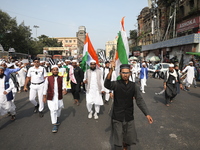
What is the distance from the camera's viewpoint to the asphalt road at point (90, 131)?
3166mm

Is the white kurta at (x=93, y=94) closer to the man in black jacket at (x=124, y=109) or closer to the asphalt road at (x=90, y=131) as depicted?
the asphalt road at (x=90, y=131)

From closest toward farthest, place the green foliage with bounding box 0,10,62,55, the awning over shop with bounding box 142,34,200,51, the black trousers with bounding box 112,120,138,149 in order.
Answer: the black trousers with bounding box 112,120,138,149, the awning over shop with bounding box 142,34,200,51, the green foliage with bounding box 0,10,62,55

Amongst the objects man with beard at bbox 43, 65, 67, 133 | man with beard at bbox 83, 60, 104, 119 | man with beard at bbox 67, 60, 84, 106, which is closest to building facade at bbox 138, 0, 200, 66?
man with beard at bbox 67, 60, 84, 106

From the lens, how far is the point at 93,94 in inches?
190

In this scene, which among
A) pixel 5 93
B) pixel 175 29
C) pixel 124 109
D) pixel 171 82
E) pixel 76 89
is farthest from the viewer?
pixel 175 29

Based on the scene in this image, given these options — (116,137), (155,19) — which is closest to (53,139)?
(116,137)

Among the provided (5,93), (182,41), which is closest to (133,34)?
(182,41)

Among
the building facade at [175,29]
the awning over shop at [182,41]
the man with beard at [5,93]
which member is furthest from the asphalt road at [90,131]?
the building facade at [175,29]

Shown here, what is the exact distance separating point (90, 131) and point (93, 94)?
1.29 metres

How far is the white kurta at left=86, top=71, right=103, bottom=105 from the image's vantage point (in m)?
4.76

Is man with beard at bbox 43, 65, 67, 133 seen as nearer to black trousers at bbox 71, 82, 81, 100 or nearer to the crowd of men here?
the crowd of men

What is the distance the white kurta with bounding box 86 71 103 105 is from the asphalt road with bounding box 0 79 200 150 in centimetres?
54

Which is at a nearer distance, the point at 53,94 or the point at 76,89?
the point at 53,94

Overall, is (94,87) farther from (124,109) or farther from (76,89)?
(124,109)
